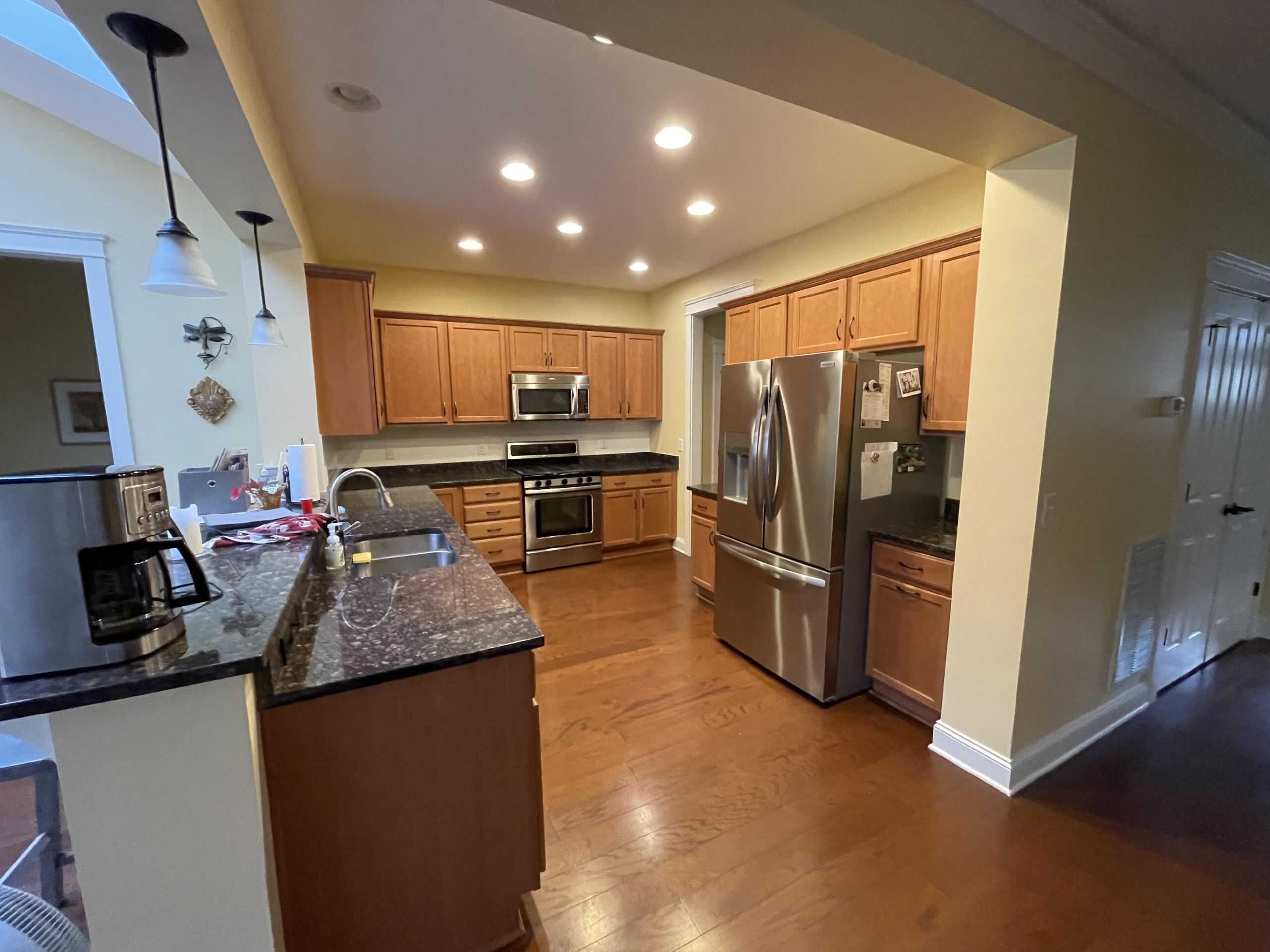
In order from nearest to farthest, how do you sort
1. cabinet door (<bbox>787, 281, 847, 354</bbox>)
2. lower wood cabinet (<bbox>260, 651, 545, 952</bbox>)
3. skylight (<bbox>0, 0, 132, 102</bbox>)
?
lower wood cabinet (<bbox>260, 651, 545, 952</bbox>) < skylight (<bbox>0, 0, 132, 102</bbox>) < cabinet door (<bbox>787, 281, 847, 354</bbox>)

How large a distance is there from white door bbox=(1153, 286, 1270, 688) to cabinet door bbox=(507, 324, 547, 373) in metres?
4.22

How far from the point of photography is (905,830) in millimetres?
1741

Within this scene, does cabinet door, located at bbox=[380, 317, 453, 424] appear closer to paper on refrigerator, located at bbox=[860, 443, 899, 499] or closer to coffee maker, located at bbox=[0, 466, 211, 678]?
paper on refrigerator, located at bbox=[860, 443, 899, 499]

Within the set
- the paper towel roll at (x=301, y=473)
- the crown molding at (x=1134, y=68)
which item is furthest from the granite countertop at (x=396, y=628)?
the crown molding at (x=1134, y=68)

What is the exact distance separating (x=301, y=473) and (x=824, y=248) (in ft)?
11.1

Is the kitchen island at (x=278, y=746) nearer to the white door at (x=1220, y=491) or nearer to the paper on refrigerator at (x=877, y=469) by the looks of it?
the paper on refrigerator at (x=877, y=469)

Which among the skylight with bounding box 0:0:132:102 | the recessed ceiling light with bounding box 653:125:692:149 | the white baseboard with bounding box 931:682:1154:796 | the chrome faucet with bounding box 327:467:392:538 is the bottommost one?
the white baseboard with bounding box 931:682:1154:796

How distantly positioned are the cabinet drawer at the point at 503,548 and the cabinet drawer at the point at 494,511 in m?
0.18

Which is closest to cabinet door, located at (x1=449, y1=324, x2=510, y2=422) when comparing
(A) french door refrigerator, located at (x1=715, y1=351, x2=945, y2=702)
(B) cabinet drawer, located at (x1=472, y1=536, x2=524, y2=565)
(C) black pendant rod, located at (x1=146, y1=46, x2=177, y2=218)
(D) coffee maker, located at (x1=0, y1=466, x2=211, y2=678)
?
(B) cabinet drawer, located at (x1=472, y1=536, x2=524, y2=565)

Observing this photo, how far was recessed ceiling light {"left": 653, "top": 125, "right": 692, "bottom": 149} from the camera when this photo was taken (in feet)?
7.08

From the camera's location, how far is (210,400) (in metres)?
3.23

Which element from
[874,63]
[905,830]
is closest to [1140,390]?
[874,63]

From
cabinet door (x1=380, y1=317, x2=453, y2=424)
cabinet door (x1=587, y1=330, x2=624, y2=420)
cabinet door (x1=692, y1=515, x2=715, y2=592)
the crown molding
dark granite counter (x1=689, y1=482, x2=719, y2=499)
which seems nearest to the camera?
the crown molding

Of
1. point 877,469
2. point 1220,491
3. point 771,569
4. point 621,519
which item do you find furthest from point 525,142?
point 1220,491
